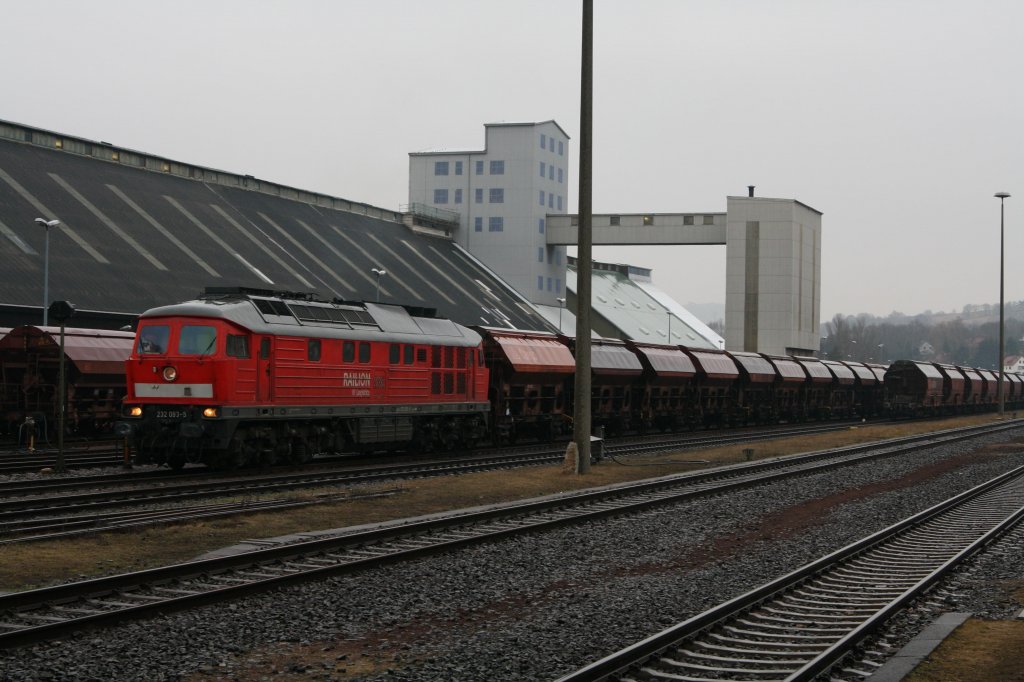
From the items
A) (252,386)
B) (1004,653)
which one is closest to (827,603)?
(1004,653)

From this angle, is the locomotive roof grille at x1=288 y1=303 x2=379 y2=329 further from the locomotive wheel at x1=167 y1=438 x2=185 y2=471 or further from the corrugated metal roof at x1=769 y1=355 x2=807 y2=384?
the corrugated metal roof at x1=769 y1=355 x2=807 y2=384

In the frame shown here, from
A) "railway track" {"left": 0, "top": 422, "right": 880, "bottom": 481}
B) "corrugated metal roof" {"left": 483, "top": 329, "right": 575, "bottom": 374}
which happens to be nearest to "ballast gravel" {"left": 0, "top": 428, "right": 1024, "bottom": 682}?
"railway track" {"left": 0, "top": 422, "right": 880, "bottom": 481}

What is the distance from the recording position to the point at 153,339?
87.4 ft

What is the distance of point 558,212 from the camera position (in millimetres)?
115938

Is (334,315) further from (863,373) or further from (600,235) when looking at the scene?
(600,235)

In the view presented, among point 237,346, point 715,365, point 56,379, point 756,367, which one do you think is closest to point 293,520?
point 237,346

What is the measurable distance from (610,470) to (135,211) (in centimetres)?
5308

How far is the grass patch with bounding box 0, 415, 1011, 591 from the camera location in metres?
14.5

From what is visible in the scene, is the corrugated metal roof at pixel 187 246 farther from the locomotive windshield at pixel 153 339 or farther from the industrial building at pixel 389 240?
the locomotive windshield at pixel 153 339

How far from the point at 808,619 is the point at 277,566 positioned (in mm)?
6792

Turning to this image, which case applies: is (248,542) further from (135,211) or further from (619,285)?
(619,285)

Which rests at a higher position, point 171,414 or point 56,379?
point 56,379

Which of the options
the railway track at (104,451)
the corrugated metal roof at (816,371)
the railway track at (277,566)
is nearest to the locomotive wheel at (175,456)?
the railway track at (104,451)

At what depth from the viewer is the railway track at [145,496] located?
17828 millimetres
